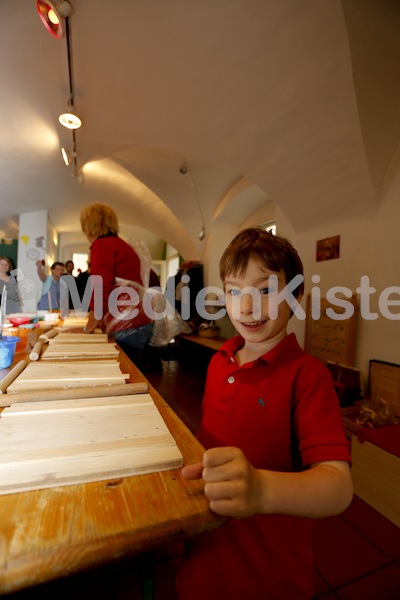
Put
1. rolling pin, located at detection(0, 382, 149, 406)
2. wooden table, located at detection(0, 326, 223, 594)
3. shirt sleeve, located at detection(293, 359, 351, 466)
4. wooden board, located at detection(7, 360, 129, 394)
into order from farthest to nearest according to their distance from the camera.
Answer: wooden board, located at detection(7, 360, 129, 394) < rolling pin, located at detection(0, 382, 149, 406) < shirt sleeve, located at detection(293, 359, 351, 466) < wooden table, located at detection(0, 326, 223, 594)

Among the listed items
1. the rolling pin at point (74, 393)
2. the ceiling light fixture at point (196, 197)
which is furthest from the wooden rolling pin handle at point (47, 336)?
the ceiling light fixture at point (196, 197)

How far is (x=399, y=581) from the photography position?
1100 mm

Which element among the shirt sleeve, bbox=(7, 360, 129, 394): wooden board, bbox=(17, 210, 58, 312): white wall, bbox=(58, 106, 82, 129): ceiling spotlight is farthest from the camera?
bbox=(17, 210, 58, 312): white wall

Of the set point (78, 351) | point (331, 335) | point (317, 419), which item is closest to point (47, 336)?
point (78, 351)

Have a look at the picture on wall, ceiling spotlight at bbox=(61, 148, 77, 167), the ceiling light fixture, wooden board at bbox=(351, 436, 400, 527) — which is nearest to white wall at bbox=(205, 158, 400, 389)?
the picture on wall

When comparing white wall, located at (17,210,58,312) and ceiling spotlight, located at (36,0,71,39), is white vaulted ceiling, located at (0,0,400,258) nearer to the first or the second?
ceiling spotlight, located at (36,0,71,39)

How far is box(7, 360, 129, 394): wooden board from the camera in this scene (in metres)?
0.80

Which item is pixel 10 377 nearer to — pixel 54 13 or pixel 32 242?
pixel 54 13

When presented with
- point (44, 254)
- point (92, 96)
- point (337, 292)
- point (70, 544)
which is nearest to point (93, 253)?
point (92, 96)

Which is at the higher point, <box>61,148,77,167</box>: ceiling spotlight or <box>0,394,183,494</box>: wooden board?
<box>61,148,77,167</box>: ceiling spotlight

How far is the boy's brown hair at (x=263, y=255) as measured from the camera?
2.45ft

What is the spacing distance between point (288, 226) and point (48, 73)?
276cm

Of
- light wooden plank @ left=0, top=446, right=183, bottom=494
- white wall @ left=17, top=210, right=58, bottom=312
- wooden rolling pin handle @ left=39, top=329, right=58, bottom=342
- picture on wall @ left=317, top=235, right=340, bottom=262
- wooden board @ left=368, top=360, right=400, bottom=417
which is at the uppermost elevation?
white wall @ left=17, top=210, right=58, bottom=312

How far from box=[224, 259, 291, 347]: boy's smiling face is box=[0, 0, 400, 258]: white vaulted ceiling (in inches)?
68.3
